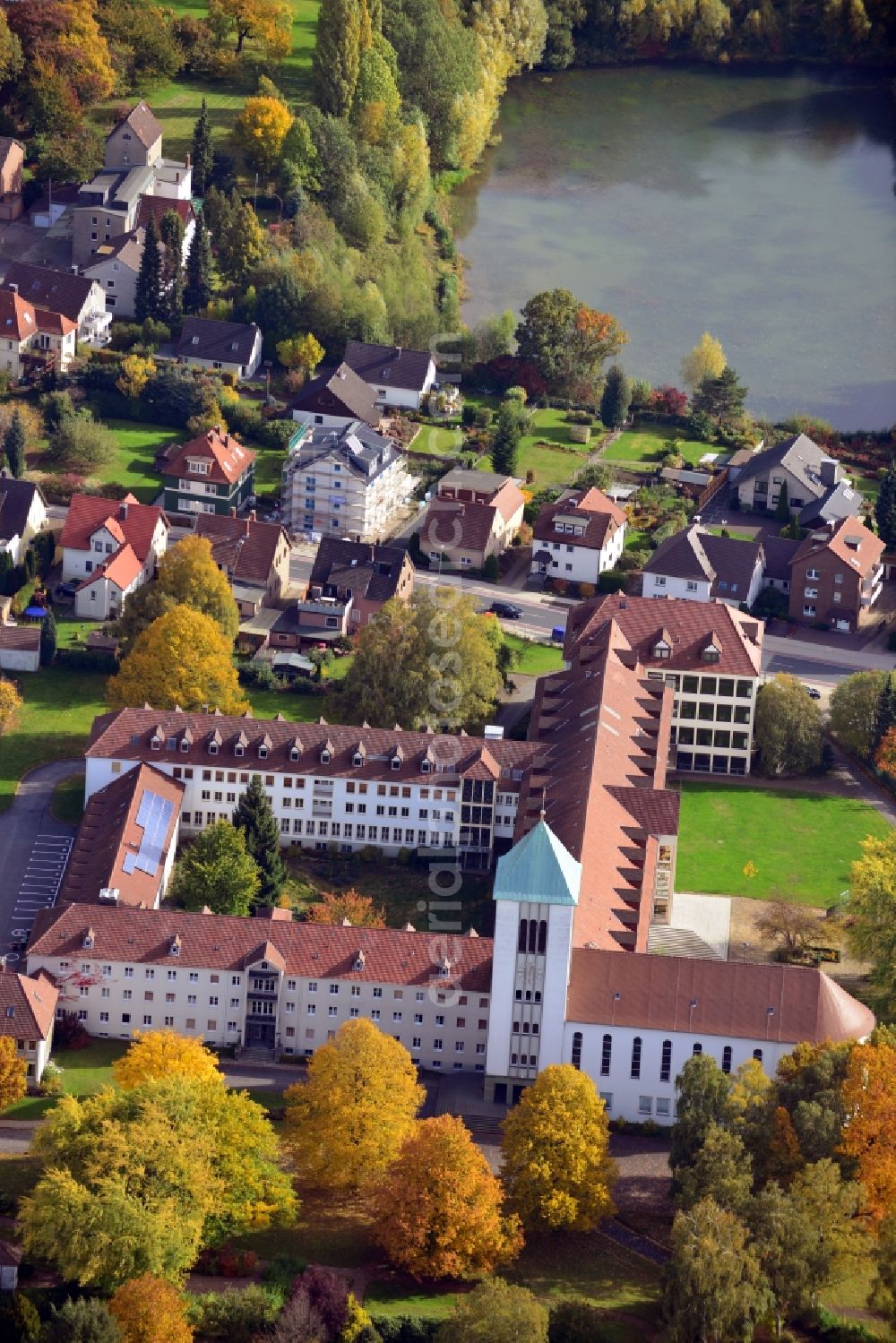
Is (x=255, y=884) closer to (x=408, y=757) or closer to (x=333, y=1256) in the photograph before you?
(x=408, y=757)

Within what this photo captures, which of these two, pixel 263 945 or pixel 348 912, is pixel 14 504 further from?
pixel 263 945

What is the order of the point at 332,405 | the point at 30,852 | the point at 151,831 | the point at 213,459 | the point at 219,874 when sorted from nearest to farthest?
the point at 219,874
the point at 151,831
the point at 30,852
the point at 213,459
the point at 332,405

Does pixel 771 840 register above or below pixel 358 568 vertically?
below

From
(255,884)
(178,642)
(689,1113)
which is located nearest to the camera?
(689,1113)

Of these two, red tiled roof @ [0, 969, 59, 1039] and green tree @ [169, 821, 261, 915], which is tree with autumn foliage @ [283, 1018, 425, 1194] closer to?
red tiled roof @ [0, 969, 59, 1039]

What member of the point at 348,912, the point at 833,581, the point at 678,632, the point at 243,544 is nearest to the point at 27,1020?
the point at 348,912

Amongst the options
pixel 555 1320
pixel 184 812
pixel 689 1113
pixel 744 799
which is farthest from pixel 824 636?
pixel 555 1320
